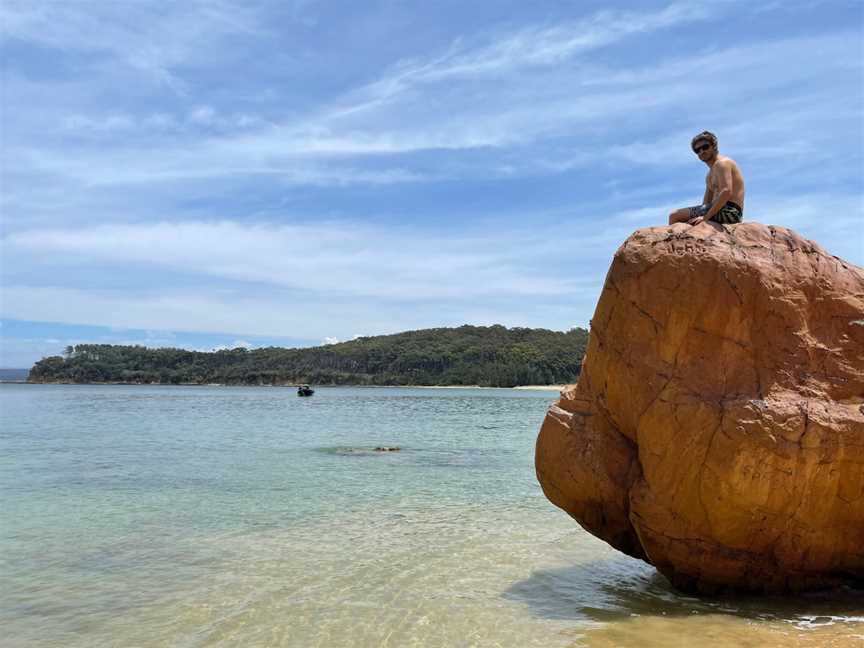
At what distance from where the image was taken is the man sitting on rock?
24.0 feet

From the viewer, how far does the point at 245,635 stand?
6.56m

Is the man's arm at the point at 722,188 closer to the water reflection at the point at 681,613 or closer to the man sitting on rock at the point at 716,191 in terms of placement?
the man sitting on rock at the point at 716,191

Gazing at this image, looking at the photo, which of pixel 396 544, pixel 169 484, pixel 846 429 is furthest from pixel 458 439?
pixel 846 429

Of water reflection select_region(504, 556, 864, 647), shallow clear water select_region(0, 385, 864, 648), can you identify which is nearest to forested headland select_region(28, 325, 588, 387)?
shallow clear water select_region(0, 385, 864, 648)

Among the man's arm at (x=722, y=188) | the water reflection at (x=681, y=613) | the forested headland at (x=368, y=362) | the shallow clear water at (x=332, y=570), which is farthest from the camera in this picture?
the forested headland at (x=368, y=362)

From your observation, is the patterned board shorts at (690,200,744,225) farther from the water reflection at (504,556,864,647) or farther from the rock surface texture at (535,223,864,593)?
the water reflection at (504,556,864,647)

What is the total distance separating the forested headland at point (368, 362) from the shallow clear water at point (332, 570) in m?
92.2

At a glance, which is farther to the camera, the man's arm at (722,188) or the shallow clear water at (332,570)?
the man's arm at (722,188)

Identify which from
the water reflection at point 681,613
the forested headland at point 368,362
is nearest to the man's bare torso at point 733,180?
the water reflection at point 681,613

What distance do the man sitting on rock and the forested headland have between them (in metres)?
98.2

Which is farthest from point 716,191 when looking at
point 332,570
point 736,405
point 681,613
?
point 332,570

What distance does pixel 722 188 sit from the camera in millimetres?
7324

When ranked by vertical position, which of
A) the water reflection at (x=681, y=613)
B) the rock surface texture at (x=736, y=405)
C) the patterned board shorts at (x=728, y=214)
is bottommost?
the water reflection at (x=681, y=613)

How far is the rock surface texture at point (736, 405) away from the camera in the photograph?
6387 mm
